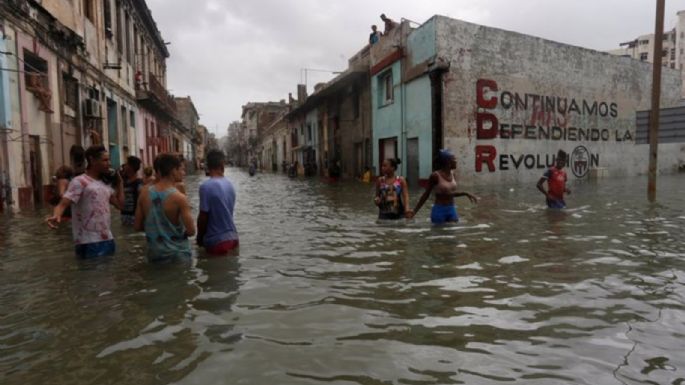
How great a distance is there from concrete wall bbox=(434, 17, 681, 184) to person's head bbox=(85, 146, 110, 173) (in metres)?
14.2

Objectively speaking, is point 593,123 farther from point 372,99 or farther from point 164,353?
point 164,353

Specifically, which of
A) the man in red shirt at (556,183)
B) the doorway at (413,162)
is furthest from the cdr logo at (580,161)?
the man in red shirt at (556,183)

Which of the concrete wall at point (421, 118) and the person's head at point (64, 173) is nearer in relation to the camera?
the person's head at point (64, 173)

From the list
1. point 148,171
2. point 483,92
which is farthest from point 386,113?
point 148,171

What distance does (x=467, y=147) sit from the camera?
58.6ft

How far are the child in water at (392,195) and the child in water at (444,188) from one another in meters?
0.43

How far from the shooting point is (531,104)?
65.2ft

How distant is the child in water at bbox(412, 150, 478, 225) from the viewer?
6742 mm

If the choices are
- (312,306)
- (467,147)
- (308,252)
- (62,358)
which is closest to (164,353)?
(62,358)

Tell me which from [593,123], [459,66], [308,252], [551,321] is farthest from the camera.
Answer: [593,123]

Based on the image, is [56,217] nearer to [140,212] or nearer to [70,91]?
[140,212]

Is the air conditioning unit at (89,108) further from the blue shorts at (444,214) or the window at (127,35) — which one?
the blue shorts at (444,214)

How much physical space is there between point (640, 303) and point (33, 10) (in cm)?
1384

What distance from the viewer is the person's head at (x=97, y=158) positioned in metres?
4.79
